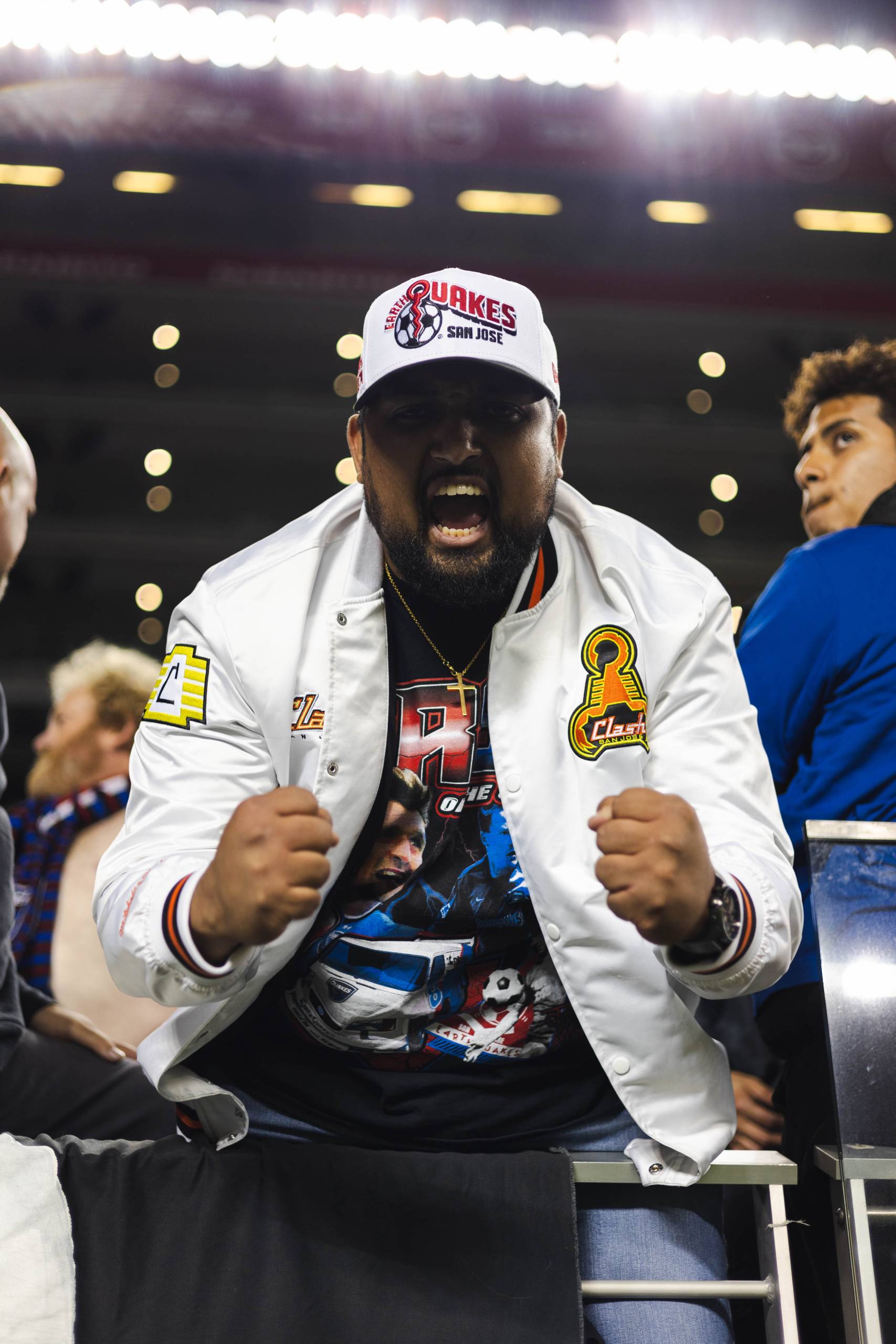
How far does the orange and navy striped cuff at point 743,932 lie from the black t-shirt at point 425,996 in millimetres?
262

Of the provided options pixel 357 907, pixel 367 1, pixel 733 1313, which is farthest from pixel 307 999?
pixel 367 1

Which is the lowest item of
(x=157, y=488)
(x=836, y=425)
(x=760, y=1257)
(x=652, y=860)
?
(x=760, y=1257)

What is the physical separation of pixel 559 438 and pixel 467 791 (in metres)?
0.48

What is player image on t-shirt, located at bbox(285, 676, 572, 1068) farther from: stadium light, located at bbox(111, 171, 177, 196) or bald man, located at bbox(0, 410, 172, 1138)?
stadium light, located at bbox(111, 171, 177, 196)

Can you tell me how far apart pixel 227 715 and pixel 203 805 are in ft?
0.37

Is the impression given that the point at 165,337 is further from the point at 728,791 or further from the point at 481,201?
the point at 728,791

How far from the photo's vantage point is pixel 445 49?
3.23 m

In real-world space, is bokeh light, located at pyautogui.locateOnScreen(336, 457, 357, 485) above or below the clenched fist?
above

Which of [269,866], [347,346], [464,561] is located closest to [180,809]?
[269,866]

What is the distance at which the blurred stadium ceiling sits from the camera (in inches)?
133

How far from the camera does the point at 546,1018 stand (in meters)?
1.30

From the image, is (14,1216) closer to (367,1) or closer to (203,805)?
(203,805)

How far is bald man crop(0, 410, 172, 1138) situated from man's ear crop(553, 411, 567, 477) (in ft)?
3.92

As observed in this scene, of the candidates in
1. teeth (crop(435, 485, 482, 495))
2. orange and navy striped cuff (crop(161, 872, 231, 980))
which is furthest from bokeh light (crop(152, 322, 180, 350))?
orange and navy striped cuff (crop(161, 872, 231, 980))
